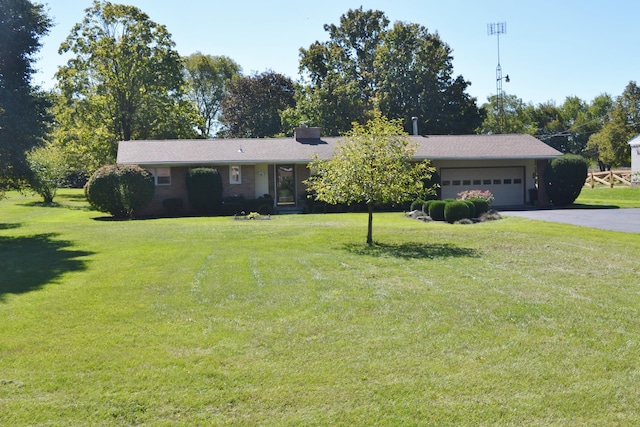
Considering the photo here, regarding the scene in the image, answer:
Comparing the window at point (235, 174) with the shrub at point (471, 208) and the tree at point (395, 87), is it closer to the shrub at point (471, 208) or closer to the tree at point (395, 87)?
Answer: the shrub at point (471, 208)

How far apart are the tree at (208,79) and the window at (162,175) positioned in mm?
36556

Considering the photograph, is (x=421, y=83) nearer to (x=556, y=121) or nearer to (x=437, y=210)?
(x=437, y=210)

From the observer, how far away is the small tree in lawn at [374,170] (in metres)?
14.3

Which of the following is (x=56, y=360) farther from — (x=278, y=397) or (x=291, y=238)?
(x=291, y=238)

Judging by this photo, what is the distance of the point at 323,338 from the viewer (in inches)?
259

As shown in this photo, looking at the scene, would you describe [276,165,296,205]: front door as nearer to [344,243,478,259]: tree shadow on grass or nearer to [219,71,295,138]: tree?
[344,243,478,259]: tree shadow on grass

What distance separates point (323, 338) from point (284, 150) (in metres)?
23.9

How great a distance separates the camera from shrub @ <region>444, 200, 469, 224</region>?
2030 cm

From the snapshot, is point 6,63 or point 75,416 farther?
point 6,63

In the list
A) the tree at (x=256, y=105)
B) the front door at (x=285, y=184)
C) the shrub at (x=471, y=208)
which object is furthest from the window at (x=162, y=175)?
the tree at (x=256, y=105)

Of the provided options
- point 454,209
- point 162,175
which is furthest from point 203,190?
point 454,209

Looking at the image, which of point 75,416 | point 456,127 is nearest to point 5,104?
point 75,416

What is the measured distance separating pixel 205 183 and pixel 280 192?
402 cm

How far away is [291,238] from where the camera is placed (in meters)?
15.7
